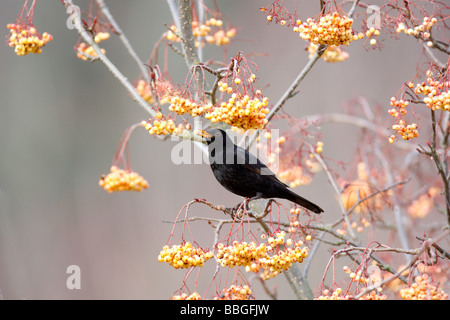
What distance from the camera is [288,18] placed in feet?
8.47

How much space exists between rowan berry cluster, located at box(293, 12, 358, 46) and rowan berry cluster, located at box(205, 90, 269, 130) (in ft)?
1.11

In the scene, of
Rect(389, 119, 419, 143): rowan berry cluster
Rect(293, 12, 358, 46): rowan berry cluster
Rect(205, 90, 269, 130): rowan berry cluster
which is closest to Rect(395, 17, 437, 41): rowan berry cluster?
Rect(293, 12, 358, 46): rowan berry cluster

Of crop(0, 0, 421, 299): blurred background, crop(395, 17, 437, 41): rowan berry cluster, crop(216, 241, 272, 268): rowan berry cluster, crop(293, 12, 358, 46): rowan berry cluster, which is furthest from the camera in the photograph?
crop(0, 0, 421, 299): blurred background

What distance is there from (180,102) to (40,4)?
5.32m

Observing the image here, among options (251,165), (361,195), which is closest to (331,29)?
(251,165)

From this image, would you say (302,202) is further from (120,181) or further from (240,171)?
(120,181)

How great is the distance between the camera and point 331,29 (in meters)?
2.38

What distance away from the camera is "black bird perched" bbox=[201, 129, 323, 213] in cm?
335

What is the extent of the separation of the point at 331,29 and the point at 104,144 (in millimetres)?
5233

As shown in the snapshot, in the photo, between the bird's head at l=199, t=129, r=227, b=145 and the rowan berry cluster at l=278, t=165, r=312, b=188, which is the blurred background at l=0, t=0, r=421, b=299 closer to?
the rowan berry cluster at l=278, t=165, r=312, b=188

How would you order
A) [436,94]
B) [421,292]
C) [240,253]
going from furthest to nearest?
1. [436,94]
2. [240,253]
3. [421,292]

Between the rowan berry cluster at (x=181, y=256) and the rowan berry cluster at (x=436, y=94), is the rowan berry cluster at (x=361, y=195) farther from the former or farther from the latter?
the rowan berry cluster at (x=181, y=256)
